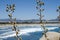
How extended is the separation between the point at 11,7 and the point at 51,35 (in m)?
20.5

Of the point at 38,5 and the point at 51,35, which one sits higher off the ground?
the point at 38,5

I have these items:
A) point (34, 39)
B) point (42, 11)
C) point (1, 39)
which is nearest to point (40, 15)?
point (42, 11)

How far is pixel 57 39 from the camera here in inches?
905

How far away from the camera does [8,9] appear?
14.1ft

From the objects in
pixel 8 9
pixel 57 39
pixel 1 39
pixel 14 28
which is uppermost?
pixel 8 9

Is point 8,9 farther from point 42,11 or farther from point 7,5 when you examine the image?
point 42,11

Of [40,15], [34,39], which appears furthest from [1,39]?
[40,15]

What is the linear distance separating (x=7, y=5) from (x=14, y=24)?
43 cm

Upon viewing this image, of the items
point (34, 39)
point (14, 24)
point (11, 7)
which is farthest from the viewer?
point (34, 39)

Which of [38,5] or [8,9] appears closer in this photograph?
[8,9]

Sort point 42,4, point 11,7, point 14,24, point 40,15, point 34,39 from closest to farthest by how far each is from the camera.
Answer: point 11,7 → point 14,24 → point 42,4 → point 40,15 → point 34,39

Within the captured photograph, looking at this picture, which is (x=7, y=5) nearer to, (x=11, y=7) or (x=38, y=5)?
(x=11, y=7)

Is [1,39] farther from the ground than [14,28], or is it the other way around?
[14,28]

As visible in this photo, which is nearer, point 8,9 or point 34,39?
point 8,9
